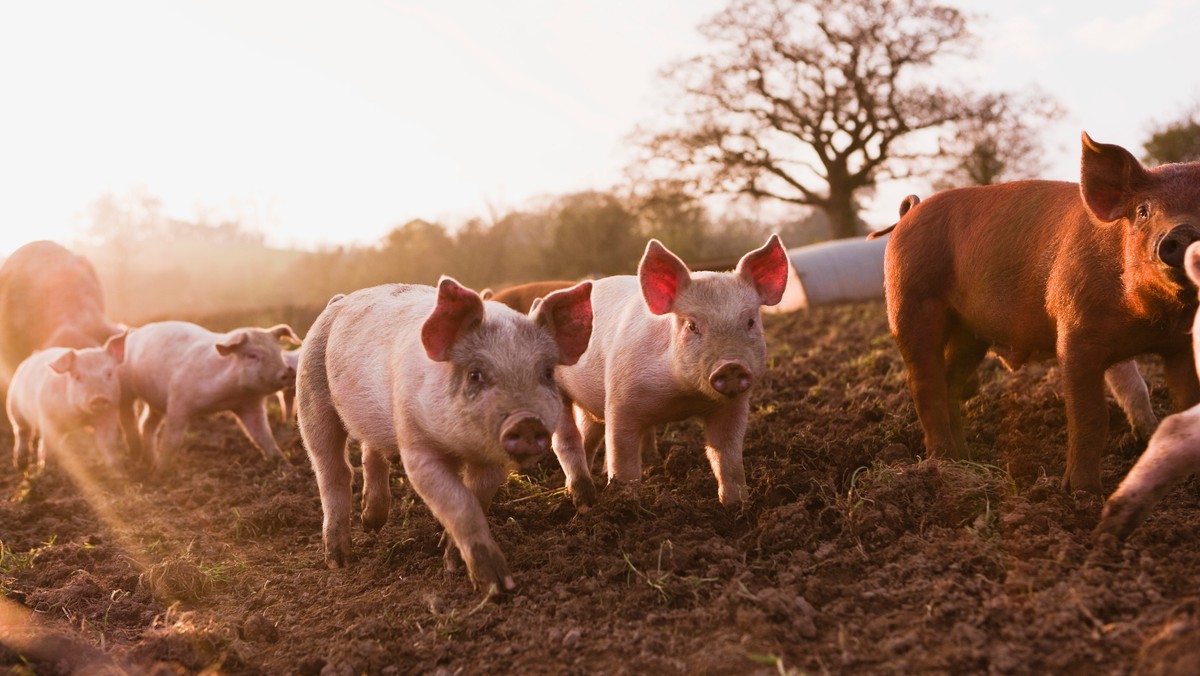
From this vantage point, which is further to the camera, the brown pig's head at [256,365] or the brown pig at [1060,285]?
the brown pig's head at [256,365]

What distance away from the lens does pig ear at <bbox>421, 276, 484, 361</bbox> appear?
375cm

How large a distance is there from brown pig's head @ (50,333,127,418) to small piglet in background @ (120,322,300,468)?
0.68 ft

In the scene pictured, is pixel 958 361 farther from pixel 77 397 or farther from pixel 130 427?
pixel 130 427

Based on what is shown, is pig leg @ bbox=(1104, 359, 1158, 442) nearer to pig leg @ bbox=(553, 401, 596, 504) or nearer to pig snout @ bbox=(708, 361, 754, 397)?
pig snout @ bbox=(708, 361, 754, 397)

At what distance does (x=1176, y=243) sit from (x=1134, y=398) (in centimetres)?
188

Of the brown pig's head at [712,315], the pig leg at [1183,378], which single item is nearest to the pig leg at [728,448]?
the brown pig's head at [712,315]

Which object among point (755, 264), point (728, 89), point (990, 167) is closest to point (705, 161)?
point (728, 89)

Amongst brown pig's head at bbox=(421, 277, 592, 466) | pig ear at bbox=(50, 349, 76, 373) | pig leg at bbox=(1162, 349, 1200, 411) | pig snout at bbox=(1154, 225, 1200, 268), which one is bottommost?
pig leg at bbox=(1162, 349, 1200, 411)

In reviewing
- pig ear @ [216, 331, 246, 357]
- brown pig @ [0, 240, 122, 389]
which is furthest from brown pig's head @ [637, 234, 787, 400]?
brown pig @ [0, 240, 122, 389]

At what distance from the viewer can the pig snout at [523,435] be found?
364cm

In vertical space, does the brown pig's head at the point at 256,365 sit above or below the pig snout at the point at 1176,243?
below

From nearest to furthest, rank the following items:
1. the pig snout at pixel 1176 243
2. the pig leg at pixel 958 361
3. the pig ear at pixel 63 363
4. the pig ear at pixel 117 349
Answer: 1. the pig snout at pixel 1176 243
2. the pig leg at pixel 958 361
3. the pig ear at pixel 63 363
4. the pig ear at pixel 117 349

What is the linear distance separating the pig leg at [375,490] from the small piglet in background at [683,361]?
943 mm

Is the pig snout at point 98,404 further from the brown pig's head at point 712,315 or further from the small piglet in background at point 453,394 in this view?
the brown pig's head at point 712,315
